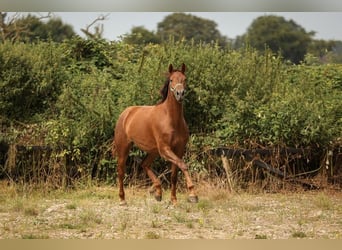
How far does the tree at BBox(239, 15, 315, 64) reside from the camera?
30.4 metres

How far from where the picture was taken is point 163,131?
7422 millimetres

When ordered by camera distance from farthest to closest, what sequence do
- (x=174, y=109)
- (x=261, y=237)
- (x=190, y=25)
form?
(x=190, y=25), (x=174, y=109), (x=261, y=237)

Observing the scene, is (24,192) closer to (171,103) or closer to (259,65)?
(171,103)

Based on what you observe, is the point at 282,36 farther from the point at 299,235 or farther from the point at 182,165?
the point at 299,235

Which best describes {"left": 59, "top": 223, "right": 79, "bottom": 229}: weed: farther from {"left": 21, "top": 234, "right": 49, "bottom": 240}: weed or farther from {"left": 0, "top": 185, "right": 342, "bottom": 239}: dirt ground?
{"left": 21, "top": 234, "right": 49, "bottom": 240}: weed

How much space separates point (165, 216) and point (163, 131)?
3.66ft

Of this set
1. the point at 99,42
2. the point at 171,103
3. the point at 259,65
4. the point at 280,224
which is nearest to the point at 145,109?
the point at 171,103

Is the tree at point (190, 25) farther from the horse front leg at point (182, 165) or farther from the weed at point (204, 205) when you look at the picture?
the horse front leg at point (182, 165)

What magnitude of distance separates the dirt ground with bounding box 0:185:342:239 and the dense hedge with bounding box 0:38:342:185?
104 centimetres

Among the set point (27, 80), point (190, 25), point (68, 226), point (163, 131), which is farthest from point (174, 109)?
point (190, 25)

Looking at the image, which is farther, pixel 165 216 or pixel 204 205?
pixel 204 205

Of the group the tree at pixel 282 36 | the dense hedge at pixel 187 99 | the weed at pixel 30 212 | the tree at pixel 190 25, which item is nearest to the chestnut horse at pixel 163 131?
the weed at pixel 30 212

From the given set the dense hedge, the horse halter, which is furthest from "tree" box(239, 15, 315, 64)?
the horse halter

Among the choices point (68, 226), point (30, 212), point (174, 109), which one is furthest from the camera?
point (174, 109)
